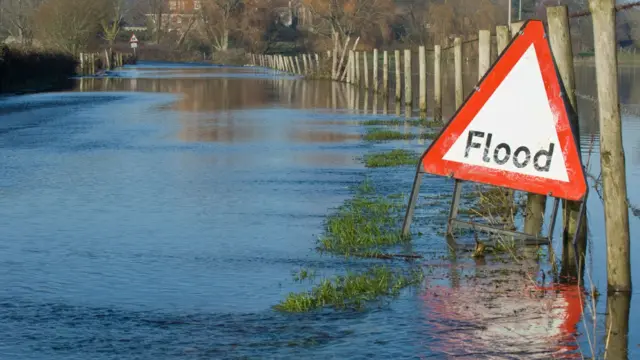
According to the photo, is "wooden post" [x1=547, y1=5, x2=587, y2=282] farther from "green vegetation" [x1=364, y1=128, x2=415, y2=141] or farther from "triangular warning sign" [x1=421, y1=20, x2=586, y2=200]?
"green vegetation" [x1=364, y1=128, x2=415, y2=141]

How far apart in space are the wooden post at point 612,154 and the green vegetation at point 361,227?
2.62 meters

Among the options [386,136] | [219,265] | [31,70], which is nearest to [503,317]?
[219,265]

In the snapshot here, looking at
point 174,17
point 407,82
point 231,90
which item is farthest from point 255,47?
point 407,82

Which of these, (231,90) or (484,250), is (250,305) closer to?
(484,250)

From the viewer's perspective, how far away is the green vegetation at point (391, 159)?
18.9 m

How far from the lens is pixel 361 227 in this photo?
12.1 metres

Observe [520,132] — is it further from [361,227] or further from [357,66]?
[357,66]

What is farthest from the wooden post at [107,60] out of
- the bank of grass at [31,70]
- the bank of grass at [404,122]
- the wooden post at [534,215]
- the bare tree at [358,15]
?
the wooden post at [534,215]

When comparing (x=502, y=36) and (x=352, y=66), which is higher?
(x=502, y=36)

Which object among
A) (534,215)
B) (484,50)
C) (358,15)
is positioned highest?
(358,15)

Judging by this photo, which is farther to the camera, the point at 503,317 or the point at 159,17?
the point at 159,17

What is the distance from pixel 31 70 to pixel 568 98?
154 feet

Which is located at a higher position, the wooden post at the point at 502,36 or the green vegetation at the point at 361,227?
the wooden post at the point at 502,36

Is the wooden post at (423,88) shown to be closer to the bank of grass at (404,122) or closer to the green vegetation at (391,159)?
the bank of grass at (404,122)
